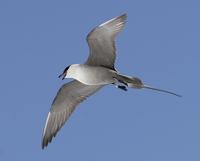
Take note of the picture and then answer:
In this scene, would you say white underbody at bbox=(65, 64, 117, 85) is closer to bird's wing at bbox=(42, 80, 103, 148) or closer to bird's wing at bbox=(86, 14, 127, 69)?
bird's wing at bbox=(86, 14, 127, 69)

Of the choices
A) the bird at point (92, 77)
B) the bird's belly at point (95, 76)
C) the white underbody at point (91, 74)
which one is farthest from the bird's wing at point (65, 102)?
the bird's belly at point (95, 76)

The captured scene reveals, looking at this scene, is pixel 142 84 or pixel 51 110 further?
pixel 51 110

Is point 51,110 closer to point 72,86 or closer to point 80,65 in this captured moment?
point 72,86

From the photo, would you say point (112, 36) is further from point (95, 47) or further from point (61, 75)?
point (61, 75)

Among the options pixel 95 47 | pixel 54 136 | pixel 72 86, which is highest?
pixel 95 47

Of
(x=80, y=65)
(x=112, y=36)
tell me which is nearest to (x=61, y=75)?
(x=80, y=65)

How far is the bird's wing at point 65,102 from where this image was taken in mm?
16969

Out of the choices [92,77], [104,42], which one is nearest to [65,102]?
[92,77]

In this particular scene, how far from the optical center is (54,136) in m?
16.8

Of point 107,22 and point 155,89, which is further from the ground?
point 107,22

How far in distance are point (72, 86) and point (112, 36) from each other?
2.27 metres

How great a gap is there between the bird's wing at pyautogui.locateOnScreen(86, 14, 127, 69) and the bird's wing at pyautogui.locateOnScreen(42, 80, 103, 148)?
1.35m

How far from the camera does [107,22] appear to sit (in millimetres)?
15086

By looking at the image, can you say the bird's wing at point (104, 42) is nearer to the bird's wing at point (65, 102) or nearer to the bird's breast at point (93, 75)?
the bird's breast at point (93, 75)
